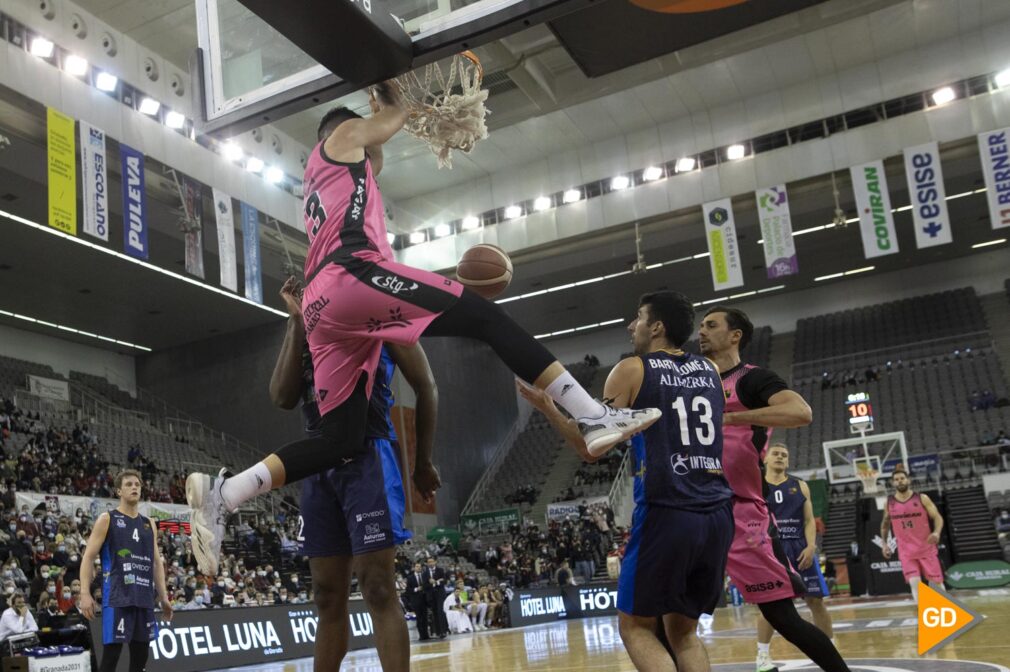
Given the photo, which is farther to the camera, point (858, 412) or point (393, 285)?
point (858, 412)

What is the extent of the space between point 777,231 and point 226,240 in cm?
1274

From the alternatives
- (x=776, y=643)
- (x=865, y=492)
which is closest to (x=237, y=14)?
(x=776, y=643)

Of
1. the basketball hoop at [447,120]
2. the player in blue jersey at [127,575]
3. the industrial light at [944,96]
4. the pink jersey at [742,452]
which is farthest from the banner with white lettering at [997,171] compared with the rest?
the basketball hoop at [447,120]

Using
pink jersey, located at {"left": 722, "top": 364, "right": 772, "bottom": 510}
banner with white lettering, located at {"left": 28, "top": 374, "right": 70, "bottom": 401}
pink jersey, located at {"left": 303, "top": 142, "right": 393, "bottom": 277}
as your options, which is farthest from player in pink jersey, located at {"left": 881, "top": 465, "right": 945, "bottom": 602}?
banner with white lettering, located at {"left": 28, "top": 374, "right": 70, "bottom": 401}

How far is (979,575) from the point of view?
16.3 meters

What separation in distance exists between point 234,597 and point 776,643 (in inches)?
438

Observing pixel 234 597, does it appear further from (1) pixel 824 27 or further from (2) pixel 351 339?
(1) pixel 824 27

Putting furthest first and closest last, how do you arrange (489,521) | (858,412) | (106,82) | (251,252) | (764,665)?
(489,521) < (858,412) < (251,252) < (106,82) < (764,665)

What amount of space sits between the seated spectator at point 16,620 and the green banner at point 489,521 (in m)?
19.0

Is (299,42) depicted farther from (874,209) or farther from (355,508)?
(874,209)

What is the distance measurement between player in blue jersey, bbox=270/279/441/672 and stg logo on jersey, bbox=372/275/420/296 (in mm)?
616

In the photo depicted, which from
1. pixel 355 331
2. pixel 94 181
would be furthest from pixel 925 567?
pixel 94 181

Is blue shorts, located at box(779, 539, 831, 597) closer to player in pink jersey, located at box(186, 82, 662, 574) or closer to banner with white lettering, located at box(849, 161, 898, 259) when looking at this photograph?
player in pink jersey, located at box(186, 82, 662, 574)

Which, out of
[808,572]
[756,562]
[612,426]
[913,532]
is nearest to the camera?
[612,426]
